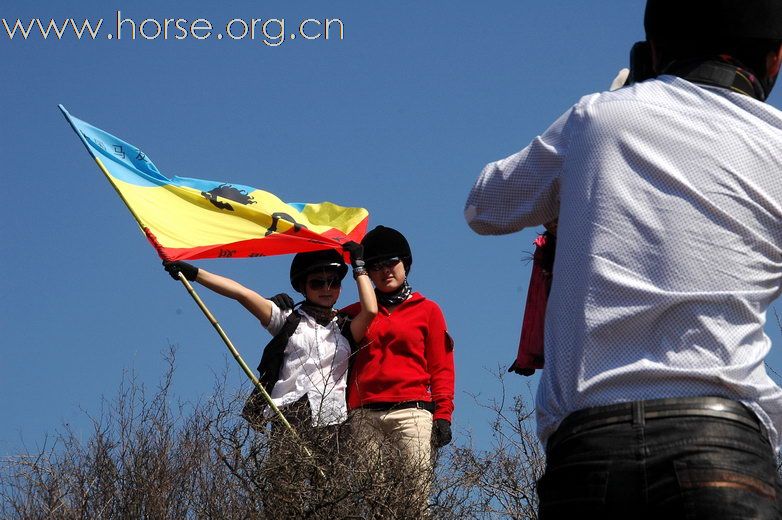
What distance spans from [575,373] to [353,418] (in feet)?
18.3

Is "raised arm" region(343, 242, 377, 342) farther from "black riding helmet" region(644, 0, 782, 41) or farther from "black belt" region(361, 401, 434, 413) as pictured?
"black riding helmet" region(644, 0, 782, 41)

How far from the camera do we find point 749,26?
2.52 meters

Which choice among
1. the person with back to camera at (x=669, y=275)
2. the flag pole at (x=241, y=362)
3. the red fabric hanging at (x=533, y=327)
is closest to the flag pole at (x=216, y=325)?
the flag pole at (x=241, y=362)

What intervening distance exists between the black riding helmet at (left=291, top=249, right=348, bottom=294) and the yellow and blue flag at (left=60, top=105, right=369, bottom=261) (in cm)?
33

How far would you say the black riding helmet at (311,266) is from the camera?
827 cm

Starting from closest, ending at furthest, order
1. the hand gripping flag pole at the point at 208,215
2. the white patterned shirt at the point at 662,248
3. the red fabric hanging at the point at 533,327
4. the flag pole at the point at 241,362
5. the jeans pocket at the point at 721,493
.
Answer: the jeans pocket at the point at 721,493 → the white patterned shirt at the point at 662,248 → the red fabric hanging at the point at 533,327 → the flag pole at the point at 241,362 → the hand gripping flag pole at the point at 208,215

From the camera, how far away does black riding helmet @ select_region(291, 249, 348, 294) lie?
8.27m

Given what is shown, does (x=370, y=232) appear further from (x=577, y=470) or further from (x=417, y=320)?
(x=577, y=470)

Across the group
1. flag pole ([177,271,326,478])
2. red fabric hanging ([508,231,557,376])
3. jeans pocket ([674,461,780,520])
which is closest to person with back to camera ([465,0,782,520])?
jeans pocket ([674,461,780,520])

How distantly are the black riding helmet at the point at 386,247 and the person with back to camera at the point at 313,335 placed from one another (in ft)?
0.27

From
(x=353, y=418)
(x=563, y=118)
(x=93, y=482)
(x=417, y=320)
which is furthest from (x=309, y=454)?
(x=563, y=118)

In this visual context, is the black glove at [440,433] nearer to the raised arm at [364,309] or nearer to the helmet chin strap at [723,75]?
the raised arm at [364,309]

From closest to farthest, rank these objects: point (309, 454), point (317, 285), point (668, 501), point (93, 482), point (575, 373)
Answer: point (668, 501) → point (575, 373) → point (309, 454) → point (317, 285) → point (93, 482)

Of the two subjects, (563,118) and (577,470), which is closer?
(577,470)
